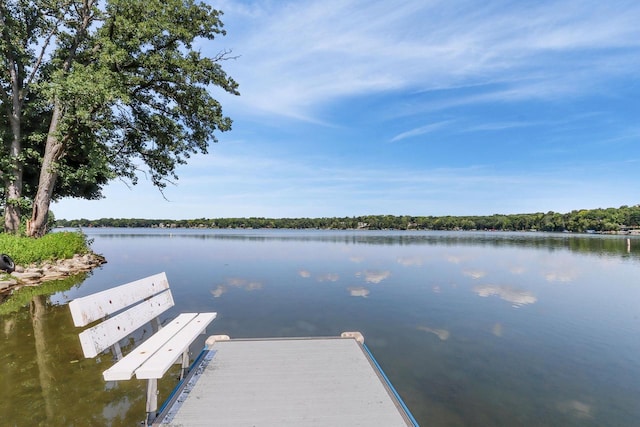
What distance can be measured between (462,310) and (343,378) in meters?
7.81

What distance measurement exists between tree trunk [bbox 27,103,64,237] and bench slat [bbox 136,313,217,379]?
19.4 m

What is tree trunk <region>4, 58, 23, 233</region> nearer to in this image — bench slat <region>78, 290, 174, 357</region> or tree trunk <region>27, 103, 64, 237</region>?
tree trunk <region>27, 103, 64, 237</region>

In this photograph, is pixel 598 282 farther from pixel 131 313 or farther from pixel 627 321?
pixel 131 313

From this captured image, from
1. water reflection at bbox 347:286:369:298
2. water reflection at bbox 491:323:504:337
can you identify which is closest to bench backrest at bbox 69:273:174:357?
water reflection at bbox 491:323:504:337

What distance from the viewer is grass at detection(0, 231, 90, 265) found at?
1625cm

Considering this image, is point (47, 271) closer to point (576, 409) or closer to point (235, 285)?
point (235, 285)

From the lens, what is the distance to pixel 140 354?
4.09 m

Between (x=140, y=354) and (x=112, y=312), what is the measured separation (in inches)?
42.2

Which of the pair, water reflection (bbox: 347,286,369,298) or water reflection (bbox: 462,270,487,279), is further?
water reflection (bbox: 462,270,487,279)

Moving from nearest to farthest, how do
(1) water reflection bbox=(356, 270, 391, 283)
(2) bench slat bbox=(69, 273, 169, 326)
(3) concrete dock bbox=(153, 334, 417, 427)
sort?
1. (3) concrete dock bbox=(153, 334, 417, 427)
2. (2) bench slat bbox=(69, 273, 169, 326)
3. (1) water reflection bbox=(356, 270, 391, 283)

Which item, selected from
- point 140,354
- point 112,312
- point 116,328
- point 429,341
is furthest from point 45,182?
point 429,341

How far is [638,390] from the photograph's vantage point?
5.87m

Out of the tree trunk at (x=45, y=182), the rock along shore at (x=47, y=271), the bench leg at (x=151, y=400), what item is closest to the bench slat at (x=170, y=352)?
the bench leg at (x=151, y=400)

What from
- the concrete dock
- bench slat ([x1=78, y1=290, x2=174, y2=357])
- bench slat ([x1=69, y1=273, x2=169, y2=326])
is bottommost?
the concrete dock
